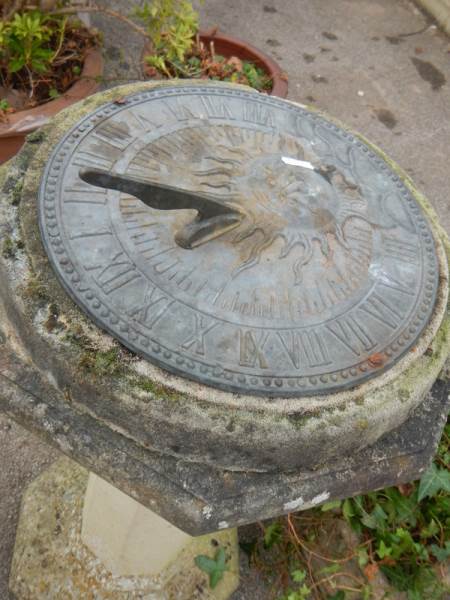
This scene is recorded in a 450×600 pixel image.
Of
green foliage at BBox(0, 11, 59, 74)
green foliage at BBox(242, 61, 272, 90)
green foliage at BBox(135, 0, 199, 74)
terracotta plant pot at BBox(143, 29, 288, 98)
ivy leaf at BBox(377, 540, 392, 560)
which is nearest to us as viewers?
ivy leaf at BBox(377, 540, 392, 560)

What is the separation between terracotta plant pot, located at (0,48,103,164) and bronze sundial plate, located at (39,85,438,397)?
4.15 feet

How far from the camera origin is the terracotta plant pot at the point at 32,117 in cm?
300

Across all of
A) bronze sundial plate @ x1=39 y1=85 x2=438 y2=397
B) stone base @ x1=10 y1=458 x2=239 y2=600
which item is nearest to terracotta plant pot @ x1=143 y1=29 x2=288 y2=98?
bronze sundial plate @ x1=39 y1=85 x2=438 y2=397

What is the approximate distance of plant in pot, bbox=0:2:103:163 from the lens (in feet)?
9.87

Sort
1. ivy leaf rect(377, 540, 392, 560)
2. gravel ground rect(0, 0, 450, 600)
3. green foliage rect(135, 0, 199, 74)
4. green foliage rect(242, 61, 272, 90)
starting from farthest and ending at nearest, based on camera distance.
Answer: gravel ground rect(0, 0, 450, 600) < green foliage rect(242, 61, 272, 90) < green foliage rect(135, 0, 199, 74) < ivy leaf rect(377, 540, 392, 560)

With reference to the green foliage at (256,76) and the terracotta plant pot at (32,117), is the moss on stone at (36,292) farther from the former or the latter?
the green foliage at (256,76)

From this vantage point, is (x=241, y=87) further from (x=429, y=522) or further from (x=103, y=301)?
(x=429, y=522)

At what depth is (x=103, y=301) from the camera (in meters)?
1.46

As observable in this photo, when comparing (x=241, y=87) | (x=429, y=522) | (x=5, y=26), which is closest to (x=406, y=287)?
(x=241, y=87)

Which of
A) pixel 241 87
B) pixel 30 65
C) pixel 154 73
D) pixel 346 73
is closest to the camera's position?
pixel 241 87

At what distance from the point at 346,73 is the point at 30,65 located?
8.87ft

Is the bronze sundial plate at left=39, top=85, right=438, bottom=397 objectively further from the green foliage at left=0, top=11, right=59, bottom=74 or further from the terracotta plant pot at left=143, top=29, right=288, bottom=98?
the terracotta plant pot at left=143, top=29, right=288, bottom=98

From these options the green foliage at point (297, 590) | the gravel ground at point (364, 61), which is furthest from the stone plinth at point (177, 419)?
the gravel ground at point (364, 61)

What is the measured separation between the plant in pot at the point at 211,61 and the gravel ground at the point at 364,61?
0.34 m
